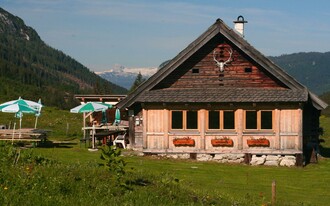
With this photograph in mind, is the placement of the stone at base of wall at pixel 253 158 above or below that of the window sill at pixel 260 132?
below

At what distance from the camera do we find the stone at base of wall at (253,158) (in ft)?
93.8

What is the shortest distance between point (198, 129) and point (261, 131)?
9.33 feet

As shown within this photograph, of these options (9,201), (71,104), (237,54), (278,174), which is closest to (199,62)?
(237,54)

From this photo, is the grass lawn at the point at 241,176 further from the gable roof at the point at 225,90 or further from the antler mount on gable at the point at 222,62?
the antler mount on gable at the point at 222,62

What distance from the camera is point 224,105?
2909cm

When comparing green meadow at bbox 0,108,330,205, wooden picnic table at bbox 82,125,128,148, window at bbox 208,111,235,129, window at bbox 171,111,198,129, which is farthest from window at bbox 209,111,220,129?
wooden picnic table at bbox 82,125,128,148

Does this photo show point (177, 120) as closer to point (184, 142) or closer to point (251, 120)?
point (184, 142)

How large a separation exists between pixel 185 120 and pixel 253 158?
3523 mm

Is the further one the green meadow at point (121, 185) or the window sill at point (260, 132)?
the window sill at point (260, 132)

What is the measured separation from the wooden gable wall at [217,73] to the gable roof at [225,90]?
0.37 meters

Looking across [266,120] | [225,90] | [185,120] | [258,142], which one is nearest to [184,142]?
[185,120]

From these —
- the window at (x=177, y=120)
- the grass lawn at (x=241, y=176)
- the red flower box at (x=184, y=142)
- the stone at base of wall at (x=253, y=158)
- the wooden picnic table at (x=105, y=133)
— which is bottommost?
the grass lawn at (x=241, y=176)

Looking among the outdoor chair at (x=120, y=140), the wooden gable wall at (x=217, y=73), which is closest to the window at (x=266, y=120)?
the wooden gable wall at (x=217, y=73)

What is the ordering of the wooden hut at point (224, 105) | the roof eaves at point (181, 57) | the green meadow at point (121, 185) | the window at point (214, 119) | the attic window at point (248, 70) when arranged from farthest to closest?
the attic window at point (248, 70), the window at point (214, 119), the roof eaves at point (181, 57), the wooden hut at point (224, 105), the green meadow at point (121, 185)
